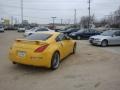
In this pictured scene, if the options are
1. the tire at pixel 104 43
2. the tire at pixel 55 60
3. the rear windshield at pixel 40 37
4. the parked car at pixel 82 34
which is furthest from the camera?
the parked car at pixel 82 34

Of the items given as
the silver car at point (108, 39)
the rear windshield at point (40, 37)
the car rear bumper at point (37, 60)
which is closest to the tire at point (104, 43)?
the silver car at point (108, 39)

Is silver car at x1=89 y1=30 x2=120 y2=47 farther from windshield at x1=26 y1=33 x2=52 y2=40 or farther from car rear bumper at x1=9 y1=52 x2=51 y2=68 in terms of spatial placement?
car rear bumper at x1=9 y1=52 x2=51 y2=68

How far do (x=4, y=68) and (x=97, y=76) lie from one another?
3.72 m

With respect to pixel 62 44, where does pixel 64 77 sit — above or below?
below

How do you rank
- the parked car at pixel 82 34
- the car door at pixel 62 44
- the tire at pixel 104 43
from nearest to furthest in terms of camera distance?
the car door at pixel 62 44
the tire at pixel 104 43
the parked car at pixel 82 34

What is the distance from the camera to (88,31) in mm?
27609

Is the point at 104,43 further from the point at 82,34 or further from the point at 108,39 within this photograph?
the point at 82,34

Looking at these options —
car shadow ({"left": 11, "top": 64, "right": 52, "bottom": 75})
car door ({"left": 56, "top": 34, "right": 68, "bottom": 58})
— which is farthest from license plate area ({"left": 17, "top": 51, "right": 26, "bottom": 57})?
car door ({"left": 56, "top": 34, "right": 68, "bottom": 58})

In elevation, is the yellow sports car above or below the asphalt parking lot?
above

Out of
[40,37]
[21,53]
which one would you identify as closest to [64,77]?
[21,53]

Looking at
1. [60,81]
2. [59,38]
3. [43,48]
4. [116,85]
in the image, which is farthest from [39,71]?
[116,85]

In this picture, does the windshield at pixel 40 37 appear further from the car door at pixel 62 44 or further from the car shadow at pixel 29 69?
the car shadow at pixel 29 69

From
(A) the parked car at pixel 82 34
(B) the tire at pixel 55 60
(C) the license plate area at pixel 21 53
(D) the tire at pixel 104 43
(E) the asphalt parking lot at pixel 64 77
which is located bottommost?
(E) the asphalt parking lot at pixel 64 77

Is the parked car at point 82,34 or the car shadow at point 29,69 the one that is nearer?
the car shadow at point 29,69
